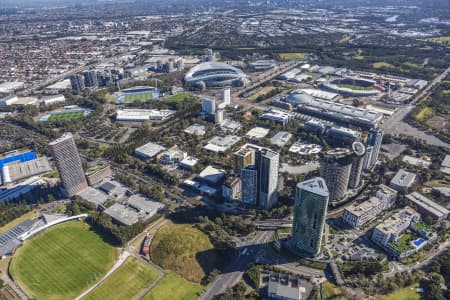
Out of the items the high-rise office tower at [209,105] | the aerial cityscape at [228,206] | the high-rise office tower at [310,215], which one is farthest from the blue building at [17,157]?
the high-rise office tower at [310,215]

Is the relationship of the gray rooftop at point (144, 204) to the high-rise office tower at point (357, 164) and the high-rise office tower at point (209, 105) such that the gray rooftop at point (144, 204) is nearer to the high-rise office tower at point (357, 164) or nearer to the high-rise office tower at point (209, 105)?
the high-rise office tower at point (357, 164)

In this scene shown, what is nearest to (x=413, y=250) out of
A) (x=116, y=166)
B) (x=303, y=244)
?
(x=303, y=244)

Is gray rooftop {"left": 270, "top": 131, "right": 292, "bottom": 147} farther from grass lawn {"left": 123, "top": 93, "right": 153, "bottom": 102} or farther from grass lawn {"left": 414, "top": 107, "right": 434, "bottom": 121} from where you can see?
grass lawn {"left": 123, "top": 93, "right": 153, "bottom": 102}

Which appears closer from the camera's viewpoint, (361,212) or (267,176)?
(361,212)

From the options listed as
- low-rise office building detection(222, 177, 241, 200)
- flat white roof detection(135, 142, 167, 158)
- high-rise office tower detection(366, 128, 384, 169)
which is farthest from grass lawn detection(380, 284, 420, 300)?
flat white roof detection(135, 142, 167, 158)

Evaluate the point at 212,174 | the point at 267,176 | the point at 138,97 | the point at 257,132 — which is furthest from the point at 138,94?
the point at 267,176

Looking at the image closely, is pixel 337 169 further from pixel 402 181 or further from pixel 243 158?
pixel 243 158
